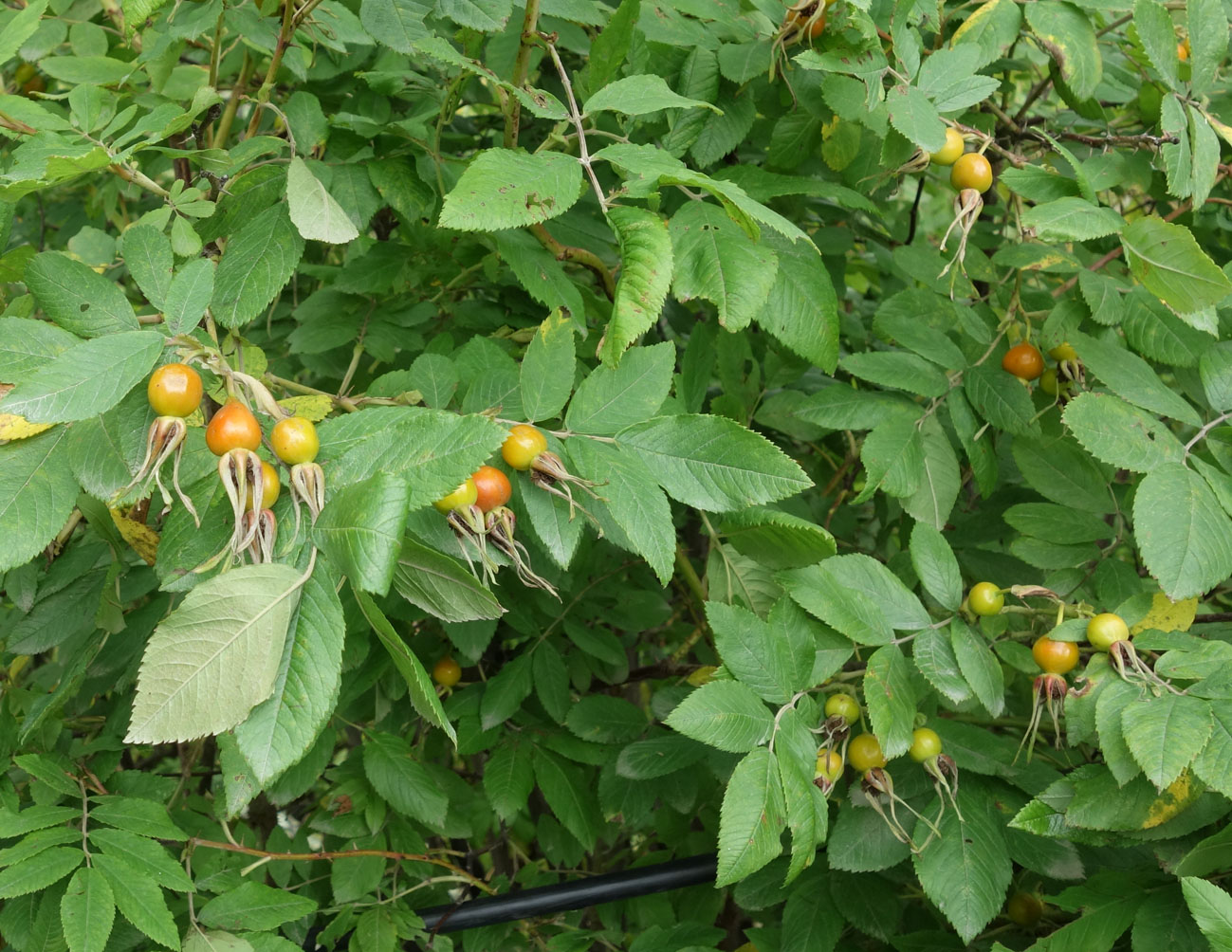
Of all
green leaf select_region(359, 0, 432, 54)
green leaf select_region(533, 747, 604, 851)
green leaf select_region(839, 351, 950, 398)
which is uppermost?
green leaf select_region(359, 0, 432, 54)

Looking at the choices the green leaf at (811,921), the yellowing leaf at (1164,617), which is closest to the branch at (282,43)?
the green leaf at (811,921)

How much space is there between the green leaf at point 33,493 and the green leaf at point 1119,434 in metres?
1.12

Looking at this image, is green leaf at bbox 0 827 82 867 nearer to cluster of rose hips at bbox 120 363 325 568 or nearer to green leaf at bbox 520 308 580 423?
cluster of rose hips at bbox 120 363 325 568

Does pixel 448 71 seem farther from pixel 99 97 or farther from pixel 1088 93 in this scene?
pixel 1088 93

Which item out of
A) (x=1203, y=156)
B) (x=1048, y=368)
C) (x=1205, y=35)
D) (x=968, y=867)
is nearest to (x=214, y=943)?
(x=968, y=867)

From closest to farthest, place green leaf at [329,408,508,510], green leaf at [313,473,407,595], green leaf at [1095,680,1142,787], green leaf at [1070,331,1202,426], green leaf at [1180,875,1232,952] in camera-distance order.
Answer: green leaf at [313,473,407,595]
green leaf at [329,408,508,510]
green leaf at [1180,875,1232,952]
green leaf at [1095,680,1142,787]
green leaf at [1070,331,1202,426]

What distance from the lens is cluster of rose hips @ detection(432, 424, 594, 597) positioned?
3.33 feet

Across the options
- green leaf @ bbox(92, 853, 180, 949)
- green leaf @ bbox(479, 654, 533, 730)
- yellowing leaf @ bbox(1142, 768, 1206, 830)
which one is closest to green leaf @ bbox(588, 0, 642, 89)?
green leaf @ bbox(479, 654, 533, 730)

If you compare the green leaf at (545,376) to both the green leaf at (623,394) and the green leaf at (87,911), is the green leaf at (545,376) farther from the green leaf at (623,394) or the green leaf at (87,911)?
the green leaf at (87,911)

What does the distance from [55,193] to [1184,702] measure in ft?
7.59

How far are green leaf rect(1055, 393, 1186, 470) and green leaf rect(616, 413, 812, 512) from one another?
0.39 metres

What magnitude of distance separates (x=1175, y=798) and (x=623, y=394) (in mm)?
758

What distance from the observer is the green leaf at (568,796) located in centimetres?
175

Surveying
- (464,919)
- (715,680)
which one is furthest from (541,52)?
(464,919)
